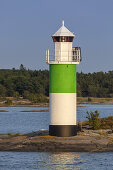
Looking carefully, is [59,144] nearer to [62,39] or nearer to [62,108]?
[62,108]

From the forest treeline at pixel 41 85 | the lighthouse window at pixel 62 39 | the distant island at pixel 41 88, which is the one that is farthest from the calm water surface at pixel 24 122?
the forest treeline at pixel 41 85

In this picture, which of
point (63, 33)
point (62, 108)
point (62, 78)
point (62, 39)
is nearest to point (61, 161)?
point (62, 108)

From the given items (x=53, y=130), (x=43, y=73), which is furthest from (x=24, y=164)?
(x=43, y=73)

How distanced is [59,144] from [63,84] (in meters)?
3.07

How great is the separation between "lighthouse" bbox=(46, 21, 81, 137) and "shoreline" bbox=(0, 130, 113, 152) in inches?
28.2

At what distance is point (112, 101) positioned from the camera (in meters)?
137

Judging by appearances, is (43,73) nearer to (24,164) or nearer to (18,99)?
(18,99)

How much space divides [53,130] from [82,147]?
186 cm

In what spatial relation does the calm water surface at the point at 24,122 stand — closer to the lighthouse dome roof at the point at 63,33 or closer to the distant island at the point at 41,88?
the lighthouse dome roof at the point at 63,33

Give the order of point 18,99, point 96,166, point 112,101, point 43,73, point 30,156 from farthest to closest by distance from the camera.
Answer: point 43,73 → point 112,101 → point 18,99 → point 30,156 → point 96,166

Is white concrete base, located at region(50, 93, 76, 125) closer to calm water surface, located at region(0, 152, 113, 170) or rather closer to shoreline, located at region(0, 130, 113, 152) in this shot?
shoreline, located at region(0, 130, 113, 152)

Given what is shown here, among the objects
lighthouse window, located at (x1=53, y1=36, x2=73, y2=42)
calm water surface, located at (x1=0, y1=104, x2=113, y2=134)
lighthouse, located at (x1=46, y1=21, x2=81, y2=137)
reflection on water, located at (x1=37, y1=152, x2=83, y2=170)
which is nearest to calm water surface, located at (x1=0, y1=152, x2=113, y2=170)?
reflection on water, located at (x1=37, y1=152, x2=83, y2=170)

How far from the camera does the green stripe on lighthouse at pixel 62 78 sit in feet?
88.1

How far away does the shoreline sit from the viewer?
86.2 ft
